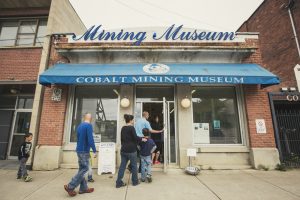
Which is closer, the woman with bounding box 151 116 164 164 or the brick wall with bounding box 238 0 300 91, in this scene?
the woman with bounding box 151 116 164 164

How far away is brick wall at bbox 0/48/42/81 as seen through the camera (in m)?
8.59

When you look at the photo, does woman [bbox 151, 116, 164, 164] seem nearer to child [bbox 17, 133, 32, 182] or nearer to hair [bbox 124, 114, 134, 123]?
hair [bbox 124, 114, 134, 123]

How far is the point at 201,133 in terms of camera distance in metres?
7.67

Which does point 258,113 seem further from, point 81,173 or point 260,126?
point 81,173

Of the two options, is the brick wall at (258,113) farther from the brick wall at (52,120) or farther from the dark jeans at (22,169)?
the dark jeans at (22,169)

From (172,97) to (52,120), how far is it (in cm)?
485

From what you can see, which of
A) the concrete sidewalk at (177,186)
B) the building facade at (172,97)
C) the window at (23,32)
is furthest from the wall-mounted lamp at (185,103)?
the window at (23,32)

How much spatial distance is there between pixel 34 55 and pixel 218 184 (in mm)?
9151

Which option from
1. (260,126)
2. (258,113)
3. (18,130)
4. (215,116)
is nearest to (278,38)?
(258,113)

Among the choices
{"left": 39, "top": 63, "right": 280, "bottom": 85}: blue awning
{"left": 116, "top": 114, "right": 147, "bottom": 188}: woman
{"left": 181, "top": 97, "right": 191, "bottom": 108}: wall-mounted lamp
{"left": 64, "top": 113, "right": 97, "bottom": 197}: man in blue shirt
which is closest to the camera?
{"left": 64, "top": 113, "right": 97, "bottom": 197}: man in blue shirt

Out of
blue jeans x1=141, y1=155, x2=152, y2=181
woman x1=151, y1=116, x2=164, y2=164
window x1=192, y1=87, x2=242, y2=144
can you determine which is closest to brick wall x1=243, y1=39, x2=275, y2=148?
window x1=192, y1=87, x2=242, y2=144

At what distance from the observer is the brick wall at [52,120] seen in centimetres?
729

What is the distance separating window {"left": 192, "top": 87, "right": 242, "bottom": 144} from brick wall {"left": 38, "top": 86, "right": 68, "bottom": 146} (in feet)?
17.2

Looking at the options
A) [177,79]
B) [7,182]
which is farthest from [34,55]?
[177,79]
